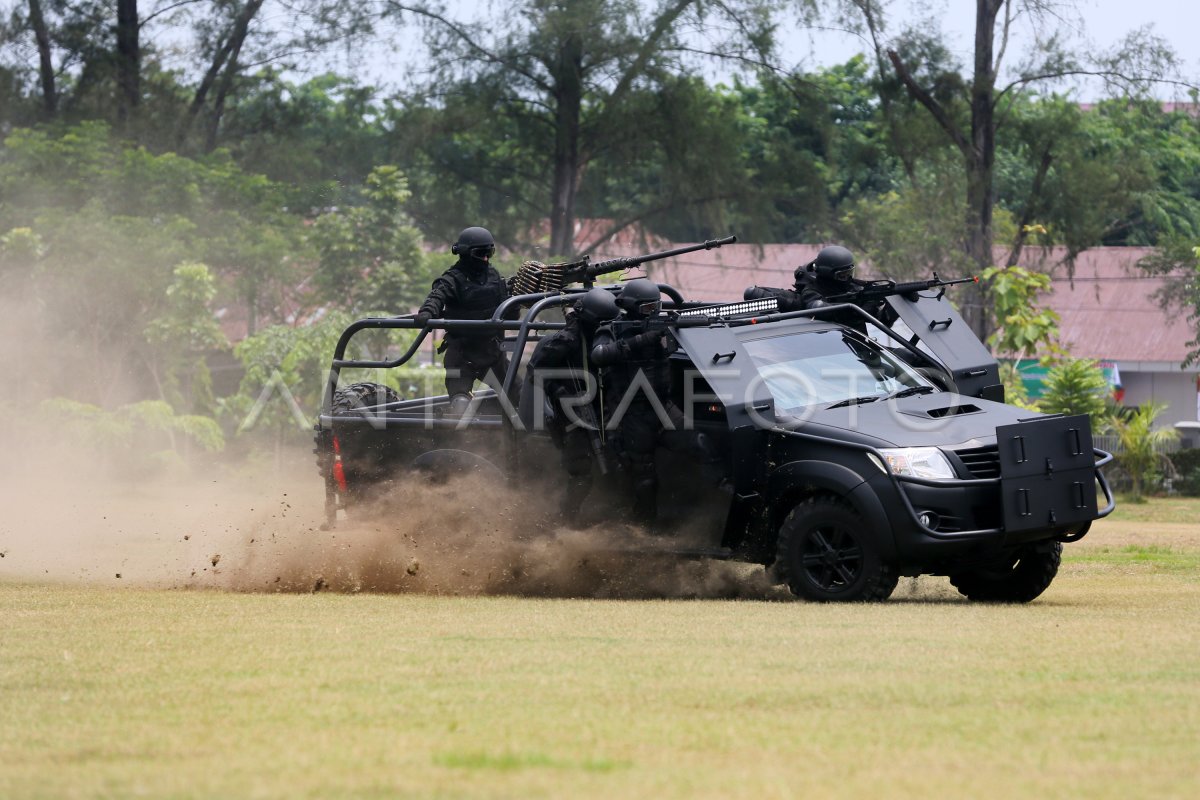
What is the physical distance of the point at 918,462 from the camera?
10.0m

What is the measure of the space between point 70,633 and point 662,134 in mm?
26270

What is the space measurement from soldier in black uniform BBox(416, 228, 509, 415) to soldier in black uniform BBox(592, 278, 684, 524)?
61.2 inches

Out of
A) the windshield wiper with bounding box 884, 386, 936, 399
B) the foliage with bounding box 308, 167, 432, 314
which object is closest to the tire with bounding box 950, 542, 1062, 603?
the windshield wiper with bounding box 884, 386, 936, 399

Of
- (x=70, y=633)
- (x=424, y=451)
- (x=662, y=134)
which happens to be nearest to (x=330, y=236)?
(x=662, y=134)

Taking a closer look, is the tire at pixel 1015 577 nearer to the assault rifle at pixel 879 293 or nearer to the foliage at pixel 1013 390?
the assault rifle at pixel 879 293

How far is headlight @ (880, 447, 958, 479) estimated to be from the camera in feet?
32.9

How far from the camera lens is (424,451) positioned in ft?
39.4

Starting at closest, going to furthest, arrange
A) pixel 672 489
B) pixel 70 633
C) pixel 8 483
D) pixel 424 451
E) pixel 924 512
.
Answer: pixel 70 633, pixel 924 512, pixel 672 489, pixel 424 451, pixel 8 483

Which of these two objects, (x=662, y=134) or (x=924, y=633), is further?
(x=662, y=134)

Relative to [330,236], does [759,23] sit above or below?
above

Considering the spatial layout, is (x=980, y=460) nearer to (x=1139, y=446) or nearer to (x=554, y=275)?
(x=554, y=275)

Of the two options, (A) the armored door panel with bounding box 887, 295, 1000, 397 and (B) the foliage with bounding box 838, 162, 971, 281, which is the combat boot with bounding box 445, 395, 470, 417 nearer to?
(A) the armored door panel with bounding box 887, 295, 1000, 397

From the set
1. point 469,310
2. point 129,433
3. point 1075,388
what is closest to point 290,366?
point 129,433

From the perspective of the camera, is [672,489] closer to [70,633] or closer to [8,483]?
[70,633]
